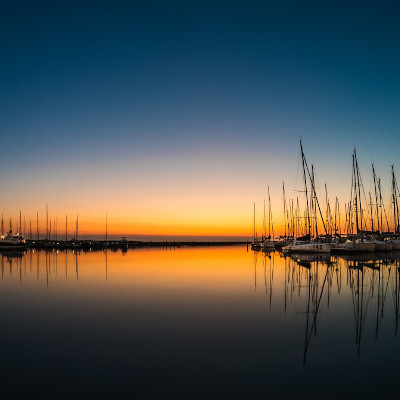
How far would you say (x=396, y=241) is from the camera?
214 ft

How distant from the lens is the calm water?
29.9 feet

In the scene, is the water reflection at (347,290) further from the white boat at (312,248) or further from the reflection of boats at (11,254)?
the reflection of boats at (11,254)

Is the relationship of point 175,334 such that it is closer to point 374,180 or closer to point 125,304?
point 125,304

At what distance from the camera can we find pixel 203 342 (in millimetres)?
12742

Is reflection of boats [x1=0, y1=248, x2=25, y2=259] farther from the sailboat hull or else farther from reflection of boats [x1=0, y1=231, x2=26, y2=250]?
the sailboat hull

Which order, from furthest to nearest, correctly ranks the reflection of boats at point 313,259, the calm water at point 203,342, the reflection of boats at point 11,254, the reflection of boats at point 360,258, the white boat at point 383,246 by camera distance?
the reflection of boats at point 11,254
the white boat at point 383,246
the reflection of boats at point 313,259
the reflection of boats at point 360,258
the calm water at point 203,342

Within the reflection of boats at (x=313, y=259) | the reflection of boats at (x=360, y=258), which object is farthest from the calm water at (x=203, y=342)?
the reflection of boats at (x=313, y=259)

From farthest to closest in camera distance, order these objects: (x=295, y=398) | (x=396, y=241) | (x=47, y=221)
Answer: (x=47, y=221), (x=396, y=241), (x=295, y=398)

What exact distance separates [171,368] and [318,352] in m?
4.57

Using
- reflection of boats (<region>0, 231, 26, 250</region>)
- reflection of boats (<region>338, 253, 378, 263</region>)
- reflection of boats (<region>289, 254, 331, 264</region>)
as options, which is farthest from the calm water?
reflection of boats (<region>0, 231, 26, 250</region>)

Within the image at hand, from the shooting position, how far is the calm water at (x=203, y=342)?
9.12m

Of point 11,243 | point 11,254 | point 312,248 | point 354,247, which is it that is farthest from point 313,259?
point 11,243

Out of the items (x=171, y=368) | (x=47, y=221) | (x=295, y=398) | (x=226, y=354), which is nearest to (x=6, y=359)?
(x=171, y=368)

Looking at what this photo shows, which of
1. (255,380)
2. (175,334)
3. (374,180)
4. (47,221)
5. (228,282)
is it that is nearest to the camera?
(255,380)
